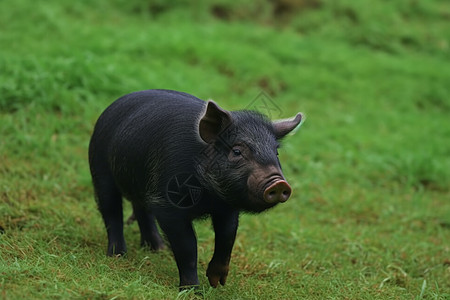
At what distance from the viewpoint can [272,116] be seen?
7.78 metres

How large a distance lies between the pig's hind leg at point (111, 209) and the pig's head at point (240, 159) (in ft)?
3.42

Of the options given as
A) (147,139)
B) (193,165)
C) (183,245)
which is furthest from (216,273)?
(147,139)

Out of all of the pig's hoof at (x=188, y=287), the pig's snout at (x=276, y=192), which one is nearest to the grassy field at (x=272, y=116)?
the pig's hoof at (x=188, y=287)

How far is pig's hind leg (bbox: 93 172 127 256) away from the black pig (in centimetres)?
11

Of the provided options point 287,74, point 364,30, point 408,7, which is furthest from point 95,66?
point 408,7

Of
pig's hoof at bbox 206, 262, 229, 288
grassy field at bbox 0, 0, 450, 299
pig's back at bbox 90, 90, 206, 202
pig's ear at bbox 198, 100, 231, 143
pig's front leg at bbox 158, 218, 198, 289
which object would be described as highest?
pig's ear at bbox 198, 100, 231, 143

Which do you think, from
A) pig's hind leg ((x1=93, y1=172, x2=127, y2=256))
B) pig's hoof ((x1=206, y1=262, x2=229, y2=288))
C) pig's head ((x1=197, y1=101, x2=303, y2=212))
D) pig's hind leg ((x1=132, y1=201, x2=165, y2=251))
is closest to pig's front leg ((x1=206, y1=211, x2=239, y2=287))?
pig's hoof ((x1=206, y1=262, x2=229, y2=288))

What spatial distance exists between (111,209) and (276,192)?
1616 mm

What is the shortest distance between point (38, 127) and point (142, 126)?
2.70 m

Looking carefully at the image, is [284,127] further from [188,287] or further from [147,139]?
[188,287]

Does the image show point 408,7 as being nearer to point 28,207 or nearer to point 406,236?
point 406,236

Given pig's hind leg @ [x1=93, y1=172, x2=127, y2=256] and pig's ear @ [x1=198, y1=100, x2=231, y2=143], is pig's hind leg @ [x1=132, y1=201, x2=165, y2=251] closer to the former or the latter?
pig's hind leg @ [x1=93, y1=172, x2=127, y2=256]

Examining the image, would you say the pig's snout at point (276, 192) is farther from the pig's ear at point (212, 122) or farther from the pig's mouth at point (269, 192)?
the pig's ear at point (212, 122)

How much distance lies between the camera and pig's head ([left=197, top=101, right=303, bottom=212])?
310 cm
